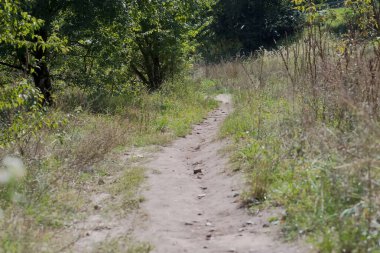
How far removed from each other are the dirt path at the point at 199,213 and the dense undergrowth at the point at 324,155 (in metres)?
0.25

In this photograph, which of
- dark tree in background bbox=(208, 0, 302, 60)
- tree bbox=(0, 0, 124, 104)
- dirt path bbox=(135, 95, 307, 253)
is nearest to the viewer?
dirt path bbox=(135, 95, 307, 253)

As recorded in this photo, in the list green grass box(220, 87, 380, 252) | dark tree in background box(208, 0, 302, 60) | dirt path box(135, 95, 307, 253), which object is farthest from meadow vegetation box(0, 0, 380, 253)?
dark tree in background box(208, 0, 302, 60)

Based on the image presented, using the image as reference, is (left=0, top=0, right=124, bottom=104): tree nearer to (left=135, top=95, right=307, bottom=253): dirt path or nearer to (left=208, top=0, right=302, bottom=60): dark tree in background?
(left=135, top=95, right=307, bottom=253): dirt path

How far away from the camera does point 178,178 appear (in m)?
7.90

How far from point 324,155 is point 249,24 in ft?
98.4

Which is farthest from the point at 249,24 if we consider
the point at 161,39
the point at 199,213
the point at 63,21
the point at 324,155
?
the point at 324,155

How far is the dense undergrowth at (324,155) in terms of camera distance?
458 cm

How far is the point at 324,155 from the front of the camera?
5719 millimetres

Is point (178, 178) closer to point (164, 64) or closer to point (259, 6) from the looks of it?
point (164, 64)

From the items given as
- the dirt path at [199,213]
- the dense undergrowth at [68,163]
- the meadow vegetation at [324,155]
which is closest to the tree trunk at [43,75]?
the dense undergrowth at [68,163]

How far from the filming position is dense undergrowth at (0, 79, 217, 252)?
17.5ft

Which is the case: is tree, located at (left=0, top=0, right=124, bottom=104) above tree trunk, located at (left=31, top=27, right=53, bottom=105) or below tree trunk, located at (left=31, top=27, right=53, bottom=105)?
above

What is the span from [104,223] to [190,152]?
13.9 ft

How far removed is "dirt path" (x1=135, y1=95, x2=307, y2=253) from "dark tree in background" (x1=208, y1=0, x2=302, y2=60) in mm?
24419
